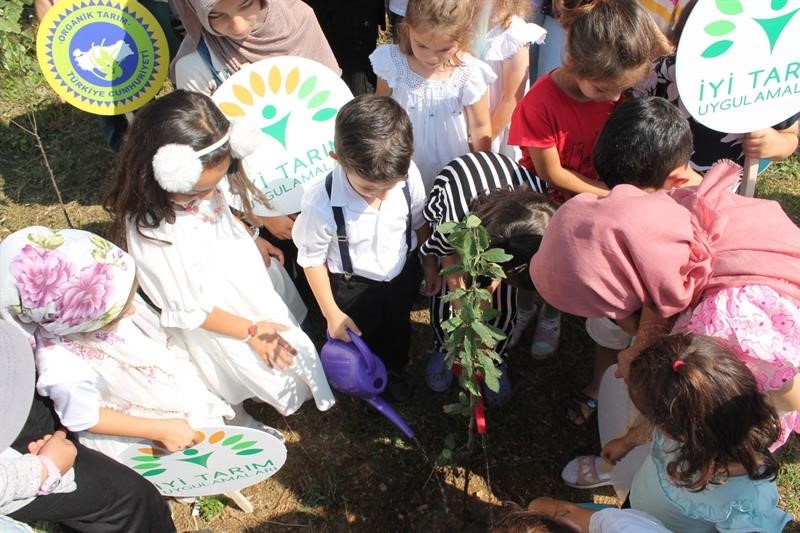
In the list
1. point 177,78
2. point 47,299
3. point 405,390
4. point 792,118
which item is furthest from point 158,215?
point 792,118

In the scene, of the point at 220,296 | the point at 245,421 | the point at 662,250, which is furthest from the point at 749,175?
the point at 245,421

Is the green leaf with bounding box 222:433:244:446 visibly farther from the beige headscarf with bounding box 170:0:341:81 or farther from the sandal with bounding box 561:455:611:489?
the beige headscarf with bounding box 170:0:341:81

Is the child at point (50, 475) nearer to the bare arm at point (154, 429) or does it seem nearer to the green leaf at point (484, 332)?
the bare arm at point (154, 429)

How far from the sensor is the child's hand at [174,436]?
193 cm

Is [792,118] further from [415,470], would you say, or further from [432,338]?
[415,470]

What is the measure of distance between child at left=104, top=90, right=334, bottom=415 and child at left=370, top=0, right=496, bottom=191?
0.74m

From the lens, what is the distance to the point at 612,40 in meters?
2.03

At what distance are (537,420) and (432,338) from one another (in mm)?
701

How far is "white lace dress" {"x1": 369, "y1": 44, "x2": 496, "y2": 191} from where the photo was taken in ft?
8.02

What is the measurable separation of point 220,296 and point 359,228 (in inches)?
22.9

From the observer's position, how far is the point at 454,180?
84.7 inches

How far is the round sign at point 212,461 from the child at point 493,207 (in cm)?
90

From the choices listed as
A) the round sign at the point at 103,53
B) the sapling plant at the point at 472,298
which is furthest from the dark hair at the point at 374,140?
the round sign at the point at 103,53

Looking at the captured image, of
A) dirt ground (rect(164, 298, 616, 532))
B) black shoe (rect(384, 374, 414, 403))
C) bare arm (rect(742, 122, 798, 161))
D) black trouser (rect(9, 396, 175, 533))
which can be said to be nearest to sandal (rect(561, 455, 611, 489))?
dirt ground (rect(164, 298, 616, 532))
